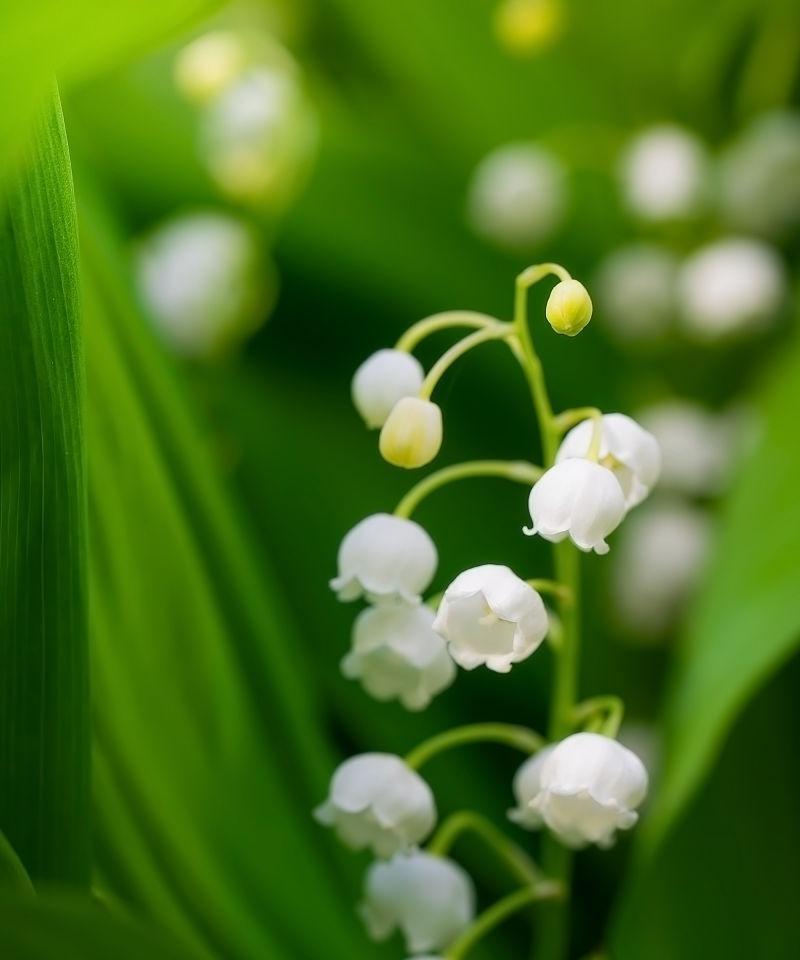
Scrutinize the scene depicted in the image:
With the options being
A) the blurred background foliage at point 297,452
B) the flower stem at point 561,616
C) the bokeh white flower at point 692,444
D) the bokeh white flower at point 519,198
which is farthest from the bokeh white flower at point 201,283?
the flower stem at point 561,616

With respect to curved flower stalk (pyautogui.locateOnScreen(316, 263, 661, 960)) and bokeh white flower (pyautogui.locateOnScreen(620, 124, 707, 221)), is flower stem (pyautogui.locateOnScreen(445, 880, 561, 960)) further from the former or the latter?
bokeh white flower (pyautogui.locateOnScreen(620, 124, 707, 221))

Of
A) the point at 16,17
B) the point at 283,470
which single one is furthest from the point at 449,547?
the point at 16,17

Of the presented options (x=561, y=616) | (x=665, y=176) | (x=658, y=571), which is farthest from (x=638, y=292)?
(x=561, y=616)

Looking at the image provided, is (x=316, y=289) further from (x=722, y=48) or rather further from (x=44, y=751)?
(x=44, y=751)

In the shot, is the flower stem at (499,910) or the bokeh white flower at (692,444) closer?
the flower stem at (499,910)

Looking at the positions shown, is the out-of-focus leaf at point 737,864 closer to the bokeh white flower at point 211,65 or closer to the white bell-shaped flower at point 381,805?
the white bell-shaped flower at point 381,805

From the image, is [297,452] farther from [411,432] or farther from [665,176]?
[411,432]
